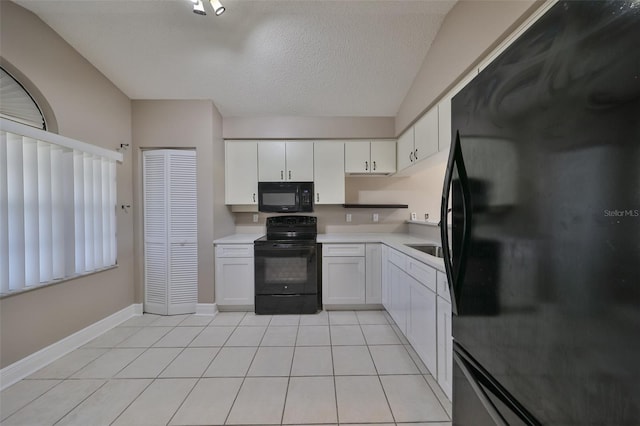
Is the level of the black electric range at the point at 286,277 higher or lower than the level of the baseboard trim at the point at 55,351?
higher

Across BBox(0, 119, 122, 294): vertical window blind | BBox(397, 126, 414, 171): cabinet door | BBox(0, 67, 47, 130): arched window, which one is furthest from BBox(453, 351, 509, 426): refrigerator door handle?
BBox(0, 67, 47, 130): arched window

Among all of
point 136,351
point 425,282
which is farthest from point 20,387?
point 425,282

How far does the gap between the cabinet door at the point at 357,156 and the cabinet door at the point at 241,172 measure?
4.08 ft

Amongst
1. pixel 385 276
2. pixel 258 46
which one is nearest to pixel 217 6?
pixel 258 46

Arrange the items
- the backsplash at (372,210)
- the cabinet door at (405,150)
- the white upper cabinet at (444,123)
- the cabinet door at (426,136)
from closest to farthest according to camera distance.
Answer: the white upper cabinet at (444,123)
the cabinet door at (426,136)
the cabinet door at (405,150)
the backsplash at (372,210)

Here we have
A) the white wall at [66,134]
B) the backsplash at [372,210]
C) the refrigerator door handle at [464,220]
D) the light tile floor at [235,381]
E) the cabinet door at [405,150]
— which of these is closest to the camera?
the refrigerator door handle at [464,220]

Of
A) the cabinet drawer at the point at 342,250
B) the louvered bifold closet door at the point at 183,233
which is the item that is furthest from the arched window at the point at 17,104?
the cabinet drawer at the point at 342,250

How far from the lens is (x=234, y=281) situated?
2.92m

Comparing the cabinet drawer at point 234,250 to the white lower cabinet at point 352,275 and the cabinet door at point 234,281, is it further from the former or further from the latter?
the white lower cabinet at point 352,275

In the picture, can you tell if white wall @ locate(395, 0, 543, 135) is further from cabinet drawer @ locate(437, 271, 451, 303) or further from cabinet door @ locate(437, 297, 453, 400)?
cabinet door @ locate(437, 297, 453, 400)

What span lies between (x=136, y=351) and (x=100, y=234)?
1.22m

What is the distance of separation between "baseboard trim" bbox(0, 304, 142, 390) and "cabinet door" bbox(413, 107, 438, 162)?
3.63 m

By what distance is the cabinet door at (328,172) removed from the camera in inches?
128

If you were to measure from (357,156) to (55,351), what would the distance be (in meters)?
3.57
